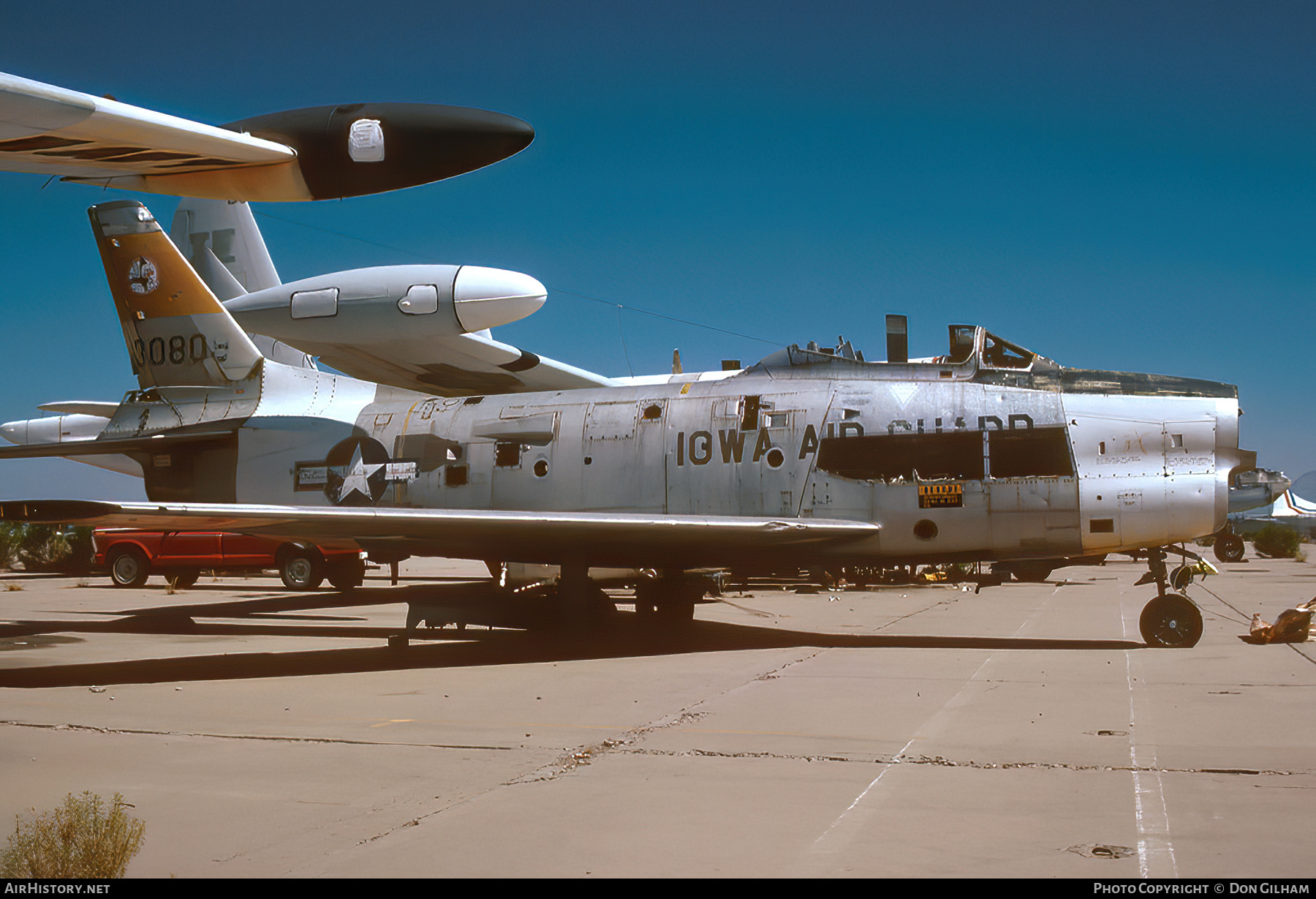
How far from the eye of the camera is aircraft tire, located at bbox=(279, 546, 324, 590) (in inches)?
913

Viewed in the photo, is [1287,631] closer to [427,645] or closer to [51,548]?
[427,645]

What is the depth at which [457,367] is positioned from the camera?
54.6 feet

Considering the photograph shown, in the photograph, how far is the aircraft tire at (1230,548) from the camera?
123ft

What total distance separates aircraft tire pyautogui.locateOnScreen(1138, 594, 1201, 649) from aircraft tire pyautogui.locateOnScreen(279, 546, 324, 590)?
1759 cm

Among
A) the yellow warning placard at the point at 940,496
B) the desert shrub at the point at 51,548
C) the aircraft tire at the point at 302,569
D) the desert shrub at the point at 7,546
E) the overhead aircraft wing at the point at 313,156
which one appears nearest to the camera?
the overhead aircraft wing at the point at 313,156

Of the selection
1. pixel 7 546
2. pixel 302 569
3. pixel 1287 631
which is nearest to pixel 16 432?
pixel 302 569

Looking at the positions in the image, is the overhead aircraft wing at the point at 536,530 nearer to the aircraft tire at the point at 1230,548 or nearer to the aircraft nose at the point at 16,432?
the aircraft nose at the point at 16,432

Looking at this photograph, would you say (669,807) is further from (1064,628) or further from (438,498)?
(1064,628)

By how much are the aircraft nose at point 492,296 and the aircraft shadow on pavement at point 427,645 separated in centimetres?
399

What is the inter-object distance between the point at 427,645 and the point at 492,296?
4.47 meters

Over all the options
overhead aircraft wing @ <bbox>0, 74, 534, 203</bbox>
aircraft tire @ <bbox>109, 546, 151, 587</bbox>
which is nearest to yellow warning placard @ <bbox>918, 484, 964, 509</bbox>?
overhead aircraft wing @ <bbox>0, 74, 534, 203</bbox>

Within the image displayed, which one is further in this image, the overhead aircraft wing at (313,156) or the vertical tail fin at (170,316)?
the vertical tail fin at (170,316)

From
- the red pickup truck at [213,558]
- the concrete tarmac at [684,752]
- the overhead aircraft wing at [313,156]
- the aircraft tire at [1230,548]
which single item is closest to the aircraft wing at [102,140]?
the overhead aircraft wing at [313,156]

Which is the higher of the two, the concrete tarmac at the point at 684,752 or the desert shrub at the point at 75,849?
the desert shrub at the point at 75,849
